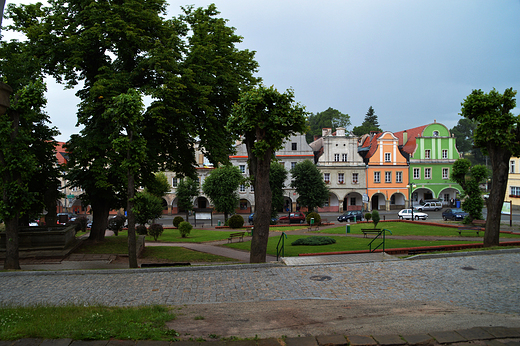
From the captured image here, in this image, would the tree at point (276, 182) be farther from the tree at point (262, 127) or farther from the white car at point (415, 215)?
the tree at point (262, 127)

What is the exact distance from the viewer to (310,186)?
46.8m

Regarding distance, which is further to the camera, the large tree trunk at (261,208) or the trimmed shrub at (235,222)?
the trimmed shrub at (235,222)

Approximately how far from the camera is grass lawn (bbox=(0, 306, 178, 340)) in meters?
5.92

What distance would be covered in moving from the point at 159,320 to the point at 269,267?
6570mm

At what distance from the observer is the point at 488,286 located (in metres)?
10.2

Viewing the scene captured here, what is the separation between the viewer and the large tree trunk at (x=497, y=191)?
1664cm

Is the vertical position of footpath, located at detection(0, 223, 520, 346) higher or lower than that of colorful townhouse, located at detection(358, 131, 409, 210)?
lower

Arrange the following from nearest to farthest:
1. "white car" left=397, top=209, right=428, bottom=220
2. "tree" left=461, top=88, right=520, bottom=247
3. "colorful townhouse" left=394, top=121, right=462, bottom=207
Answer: "tree" left=461, top=88, right=520, bottom=247
"white car" left=397, top=209, right=428, bottom=220
"colorful townhouse" left=394, top=121, right=462, bottom=207

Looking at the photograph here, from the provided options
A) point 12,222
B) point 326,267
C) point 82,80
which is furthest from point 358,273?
point 82,80

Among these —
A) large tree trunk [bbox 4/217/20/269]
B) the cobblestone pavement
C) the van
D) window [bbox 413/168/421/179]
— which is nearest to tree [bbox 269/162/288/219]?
the van

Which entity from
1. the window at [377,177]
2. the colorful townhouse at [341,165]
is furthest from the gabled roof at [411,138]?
the colorful townhouse at [341,165]

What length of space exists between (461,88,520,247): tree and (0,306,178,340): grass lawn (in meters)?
15.7

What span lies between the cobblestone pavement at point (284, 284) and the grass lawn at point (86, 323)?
1.32 m

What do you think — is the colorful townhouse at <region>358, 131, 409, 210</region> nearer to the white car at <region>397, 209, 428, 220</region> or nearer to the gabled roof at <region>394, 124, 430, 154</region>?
the gabled roof at <region>394, 124, 430, 154</region>
